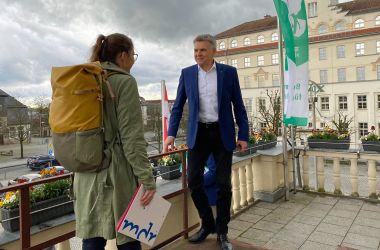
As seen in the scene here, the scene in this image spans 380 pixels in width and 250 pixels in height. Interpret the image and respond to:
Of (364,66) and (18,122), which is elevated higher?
(364,66)

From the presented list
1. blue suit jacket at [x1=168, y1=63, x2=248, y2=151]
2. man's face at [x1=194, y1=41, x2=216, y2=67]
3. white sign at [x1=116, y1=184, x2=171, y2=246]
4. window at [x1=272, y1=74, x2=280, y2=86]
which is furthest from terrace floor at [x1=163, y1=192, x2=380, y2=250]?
window at [x1=272, y1=74, x2=280, y2=86]

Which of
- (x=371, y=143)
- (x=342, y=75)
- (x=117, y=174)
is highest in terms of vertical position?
(x=342, y=75)

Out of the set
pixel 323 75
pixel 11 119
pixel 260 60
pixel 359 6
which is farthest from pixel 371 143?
pixel 11 119

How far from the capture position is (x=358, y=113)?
36.8 m

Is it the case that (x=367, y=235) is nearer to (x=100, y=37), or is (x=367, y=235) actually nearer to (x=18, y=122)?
(x=100, y=37)

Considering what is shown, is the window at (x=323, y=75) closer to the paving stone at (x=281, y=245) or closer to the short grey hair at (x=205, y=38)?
the paving stone at (x=281, y=245)

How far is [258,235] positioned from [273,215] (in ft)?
2.25

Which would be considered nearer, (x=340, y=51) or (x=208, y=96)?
(x=208, y=96)

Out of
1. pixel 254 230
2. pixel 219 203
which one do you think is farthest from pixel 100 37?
pixel 254 230

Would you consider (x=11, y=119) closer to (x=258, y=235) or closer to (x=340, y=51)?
(x=340, y=51)

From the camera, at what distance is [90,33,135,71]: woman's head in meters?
1.68

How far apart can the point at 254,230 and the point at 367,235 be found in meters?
1.13

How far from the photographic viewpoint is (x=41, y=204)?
2.09 metres

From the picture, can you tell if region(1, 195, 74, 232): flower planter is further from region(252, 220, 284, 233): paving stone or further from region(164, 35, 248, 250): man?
region(252, 220, 284, 233): paving stone
